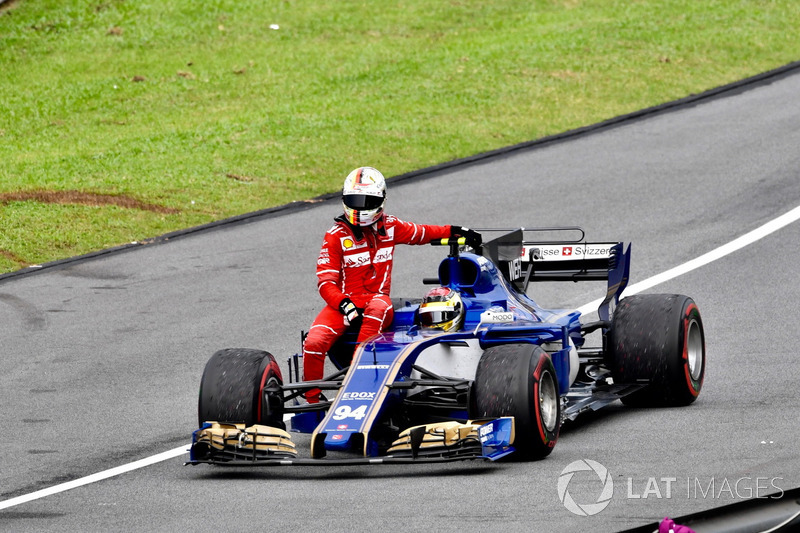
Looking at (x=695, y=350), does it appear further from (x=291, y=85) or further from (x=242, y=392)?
(x=291, y=85)

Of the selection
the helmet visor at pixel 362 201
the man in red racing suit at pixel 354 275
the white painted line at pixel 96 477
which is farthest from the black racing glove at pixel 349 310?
the white painted line at pixel 96 477

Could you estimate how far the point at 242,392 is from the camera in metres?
10.1

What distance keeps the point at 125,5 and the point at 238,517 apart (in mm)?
25565

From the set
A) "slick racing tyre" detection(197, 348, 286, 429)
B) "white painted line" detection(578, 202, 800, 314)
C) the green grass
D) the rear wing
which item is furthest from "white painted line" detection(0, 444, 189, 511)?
the green grass

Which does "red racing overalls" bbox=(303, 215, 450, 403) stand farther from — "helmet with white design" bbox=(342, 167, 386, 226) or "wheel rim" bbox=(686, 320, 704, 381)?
"wheel rim" bbox=(686, 320, 704, 381)

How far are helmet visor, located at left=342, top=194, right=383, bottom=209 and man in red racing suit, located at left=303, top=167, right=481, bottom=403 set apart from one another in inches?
0.5

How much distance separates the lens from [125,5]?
3225 centimetres

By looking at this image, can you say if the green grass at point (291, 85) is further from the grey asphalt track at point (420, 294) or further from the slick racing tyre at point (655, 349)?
the slick racing tyre at point (655, 349)

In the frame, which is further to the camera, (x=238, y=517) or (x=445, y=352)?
(x=445, y=352)

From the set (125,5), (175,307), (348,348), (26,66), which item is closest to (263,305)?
(175,307)

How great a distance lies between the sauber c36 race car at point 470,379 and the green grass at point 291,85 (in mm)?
8402

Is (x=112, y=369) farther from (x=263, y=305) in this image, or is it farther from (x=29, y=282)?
(x=29, y=282)

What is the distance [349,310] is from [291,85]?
1776 centimetres

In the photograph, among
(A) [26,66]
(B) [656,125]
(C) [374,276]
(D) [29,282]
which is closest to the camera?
(C) [374,276]
